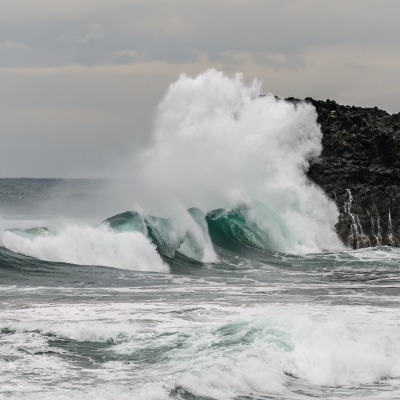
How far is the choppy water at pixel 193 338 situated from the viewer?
35.7 feet

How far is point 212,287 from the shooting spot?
64.3 feet

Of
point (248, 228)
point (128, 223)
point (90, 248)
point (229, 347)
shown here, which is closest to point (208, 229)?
point (248, 228)

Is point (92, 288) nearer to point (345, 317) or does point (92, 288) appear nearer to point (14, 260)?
point (14, 260)

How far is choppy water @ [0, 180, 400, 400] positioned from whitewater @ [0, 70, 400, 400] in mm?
30

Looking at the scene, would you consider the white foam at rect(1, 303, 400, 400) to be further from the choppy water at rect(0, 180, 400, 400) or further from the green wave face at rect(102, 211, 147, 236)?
the green wave face at rect(102, 211, 147, 236)

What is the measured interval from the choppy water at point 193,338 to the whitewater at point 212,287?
3 cm

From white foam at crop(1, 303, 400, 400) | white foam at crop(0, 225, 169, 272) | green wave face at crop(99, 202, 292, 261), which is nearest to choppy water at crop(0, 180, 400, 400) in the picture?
white foam at crop(1, 303, 400, 400)

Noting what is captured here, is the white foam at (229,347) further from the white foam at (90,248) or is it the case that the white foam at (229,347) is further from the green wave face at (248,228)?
the green wave face at (248,228)

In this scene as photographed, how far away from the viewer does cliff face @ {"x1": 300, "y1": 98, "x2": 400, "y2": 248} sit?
3247 cm

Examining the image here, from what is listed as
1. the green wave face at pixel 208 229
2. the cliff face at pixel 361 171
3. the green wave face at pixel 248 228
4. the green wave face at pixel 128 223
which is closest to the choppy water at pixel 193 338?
the green wave face at pixel 128 223

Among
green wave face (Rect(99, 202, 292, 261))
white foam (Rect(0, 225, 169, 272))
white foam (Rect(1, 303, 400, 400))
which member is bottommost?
white foam (Rect(1, 303, 400, 400))

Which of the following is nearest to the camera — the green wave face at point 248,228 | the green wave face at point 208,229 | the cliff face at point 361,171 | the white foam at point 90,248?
the white foam at point 90,248

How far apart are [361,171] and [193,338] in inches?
876

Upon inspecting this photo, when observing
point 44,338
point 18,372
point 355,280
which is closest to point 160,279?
point 355,280
